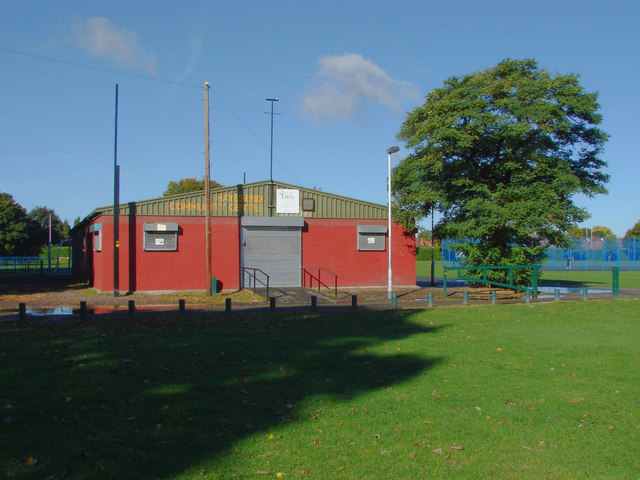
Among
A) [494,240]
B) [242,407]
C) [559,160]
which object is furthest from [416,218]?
[242,407]

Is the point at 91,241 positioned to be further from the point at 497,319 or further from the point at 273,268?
the point at 497,319

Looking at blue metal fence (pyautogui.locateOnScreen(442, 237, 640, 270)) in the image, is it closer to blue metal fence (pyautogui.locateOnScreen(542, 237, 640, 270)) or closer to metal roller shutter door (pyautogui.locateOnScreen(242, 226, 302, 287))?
blue metal fence (pyautogui.locateOnScreen(542, 237, 640, 270))

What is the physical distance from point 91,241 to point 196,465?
91.3ft

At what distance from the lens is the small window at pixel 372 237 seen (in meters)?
28.9

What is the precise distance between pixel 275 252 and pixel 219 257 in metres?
2.72

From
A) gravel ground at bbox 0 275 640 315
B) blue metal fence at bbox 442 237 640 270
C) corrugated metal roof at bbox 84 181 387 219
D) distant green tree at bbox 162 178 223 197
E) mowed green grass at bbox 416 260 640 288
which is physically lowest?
Result: mowed green grass at bbox 416 260 640 288

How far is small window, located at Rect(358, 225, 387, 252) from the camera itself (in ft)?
94.9

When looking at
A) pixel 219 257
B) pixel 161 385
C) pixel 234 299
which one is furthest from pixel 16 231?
pixel 161 385

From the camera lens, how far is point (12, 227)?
62438mm

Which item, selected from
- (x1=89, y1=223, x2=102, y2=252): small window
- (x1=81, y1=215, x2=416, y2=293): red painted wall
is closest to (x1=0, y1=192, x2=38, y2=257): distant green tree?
(x1=81, y1=215, x2=416, y2=293): red painted wall

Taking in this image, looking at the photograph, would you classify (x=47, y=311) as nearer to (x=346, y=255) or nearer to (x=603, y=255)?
(x=346, y=255)

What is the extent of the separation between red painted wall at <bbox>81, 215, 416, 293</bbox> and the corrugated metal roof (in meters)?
0.34

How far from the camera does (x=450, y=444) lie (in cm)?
579

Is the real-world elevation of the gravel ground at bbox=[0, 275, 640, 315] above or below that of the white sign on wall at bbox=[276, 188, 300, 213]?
below
